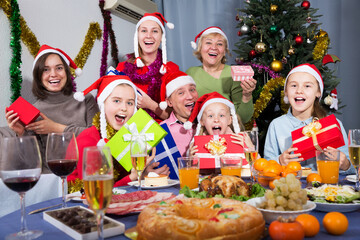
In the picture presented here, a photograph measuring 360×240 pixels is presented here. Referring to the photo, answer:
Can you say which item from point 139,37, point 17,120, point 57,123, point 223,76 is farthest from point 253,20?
point 17,120

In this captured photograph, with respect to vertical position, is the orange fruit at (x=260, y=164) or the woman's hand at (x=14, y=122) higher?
the woman's hand at (x=14, y=122)

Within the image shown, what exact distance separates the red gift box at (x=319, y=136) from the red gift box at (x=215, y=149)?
1.25ft

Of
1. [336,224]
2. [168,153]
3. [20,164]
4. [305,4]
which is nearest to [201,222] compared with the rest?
[336,224]

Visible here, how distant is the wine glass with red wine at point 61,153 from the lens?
1.21m

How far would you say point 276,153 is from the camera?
100.0 inches

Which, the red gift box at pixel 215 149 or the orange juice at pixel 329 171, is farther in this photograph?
the red gift box at pixel 215 149

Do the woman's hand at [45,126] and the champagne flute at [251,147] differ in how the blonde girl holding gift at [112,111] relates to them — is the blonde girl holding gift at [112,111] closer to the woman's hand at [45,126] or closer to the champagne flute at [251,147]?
the woman's hand at [45,126]

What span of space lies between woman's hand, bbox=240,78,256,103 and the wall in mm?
2148

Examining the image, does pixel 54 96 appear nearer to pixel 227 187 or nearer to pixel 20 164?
pixel 20 164

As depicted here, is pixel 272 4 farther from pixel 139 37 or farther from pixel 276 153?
pixel 276 153

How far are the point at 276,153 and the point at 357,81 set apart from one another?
250cm

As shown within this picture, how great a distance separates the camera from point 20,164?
101 cm

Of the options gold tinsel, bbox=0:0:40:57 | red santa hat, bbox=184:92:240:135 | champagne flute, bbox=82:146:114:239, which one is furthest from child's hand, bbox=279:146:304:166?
gold tinsel, bbox=0:0:40:57

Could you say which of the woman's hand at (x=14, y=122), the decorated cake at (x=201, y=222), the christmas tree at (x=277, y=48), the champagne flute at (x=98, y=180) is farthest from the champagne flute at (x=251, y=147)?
the christmas tree at (x=277, y=48)
